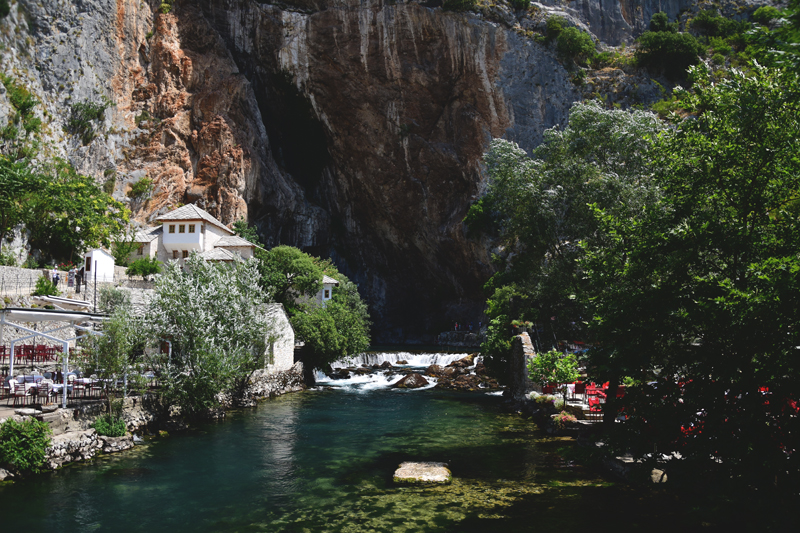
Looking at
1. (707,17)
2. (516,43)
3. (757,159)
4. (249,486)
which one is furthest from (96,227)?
(707,17)

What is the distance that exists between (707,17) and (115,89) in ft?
187

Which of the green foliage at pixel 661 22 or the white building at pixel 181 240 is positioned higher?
the green foliage at pixel 661 22

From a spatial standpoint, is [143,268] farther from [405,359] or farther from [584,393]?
[584,393]

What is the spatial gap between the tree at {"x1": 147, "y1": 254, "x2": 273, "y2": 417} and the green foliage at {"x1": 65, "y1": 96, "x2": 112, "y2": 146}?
23.5 meters

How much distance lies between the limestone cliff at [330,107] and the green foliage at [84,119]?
699mm

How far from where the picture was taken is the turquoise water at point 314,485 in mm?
10703

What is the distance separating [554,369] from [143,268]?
26.4m

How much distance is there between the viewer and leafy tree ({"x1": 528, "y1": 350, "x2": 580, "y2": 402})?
19498mm

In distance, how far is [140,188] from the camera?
43.1m

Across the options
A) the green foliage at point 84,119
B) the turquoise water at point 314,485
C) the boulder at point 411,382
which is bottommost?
the boulder at point 411,382

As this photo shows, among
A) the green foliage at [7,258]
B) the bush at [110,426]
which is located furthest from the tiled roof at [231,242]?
the bush at [110,426]

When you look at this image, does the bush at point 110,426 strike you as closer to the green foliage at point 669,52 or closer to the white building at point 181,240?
Result: the white building at point 181,240

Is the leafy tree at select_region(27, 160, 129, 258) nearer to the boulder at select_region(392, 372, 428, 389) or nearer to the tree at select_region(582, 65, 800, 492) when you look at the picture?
the boulder at select_region(392, 372, 428, 389)

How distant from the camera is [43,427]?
44.6 ft
